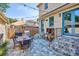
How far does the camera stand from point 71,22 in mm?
3061

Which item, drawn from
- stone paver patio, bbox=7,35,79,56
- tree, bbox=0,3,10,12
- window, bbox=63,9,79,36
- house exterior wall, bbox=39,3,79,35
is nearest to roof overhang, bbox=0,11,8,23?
tree, bbox=0,3,10,12

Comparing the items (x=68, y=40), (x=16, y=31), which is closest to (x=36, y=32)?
(x=16, y=31)

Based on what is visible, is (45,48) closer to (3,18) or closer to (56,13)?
(56,13)

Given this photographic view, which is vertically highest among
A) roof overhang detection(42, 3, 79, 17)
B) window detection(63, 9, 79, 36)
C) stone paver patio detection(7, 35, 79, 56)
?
roof overhang detection(42, 3, 79, 17)

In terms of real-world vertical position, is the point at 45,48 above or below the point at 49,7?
below

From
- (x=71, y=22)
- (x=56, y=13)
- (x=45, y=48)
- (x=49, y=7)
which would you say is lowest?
(x=45, y=48)

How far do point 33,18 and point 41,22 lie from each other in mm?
163

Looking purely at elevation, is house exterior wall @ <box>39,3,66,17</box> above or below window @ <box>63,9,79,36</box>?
above

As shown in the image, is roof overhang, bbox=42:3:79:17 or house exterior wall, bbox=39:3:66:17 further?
house exterior wall, bbox=39:3:66:17

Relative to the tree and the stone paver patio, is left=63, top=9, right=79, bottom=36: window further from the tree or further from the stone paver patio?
the tree

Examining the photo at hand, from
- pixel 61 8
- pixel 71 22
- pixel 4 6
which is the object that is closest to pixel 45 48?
pixel 71 22

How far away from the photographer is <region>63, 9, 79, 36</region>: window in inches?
119

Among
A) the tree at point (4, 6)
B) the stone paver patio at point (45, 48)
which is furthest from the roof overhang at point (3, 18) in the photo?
the stone paver patio at point (45, 48)

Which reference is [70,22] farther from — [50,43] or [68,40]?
[50,43]
